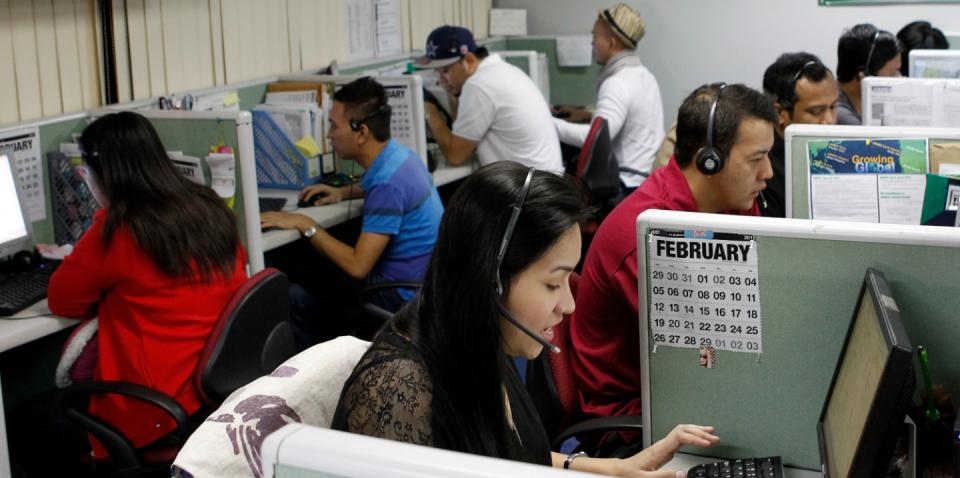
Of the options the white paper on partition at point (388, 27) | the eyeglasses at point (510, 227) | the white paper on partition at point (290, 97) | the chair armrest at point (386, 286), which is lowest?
the chair armrest at point (386, 286)

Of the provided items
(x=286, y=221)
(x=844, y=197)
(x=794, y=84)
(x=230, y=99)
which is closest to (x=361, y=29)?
(x=230, y=99)

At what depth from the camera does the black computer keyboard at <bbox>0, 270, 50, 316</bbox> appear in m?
2.62

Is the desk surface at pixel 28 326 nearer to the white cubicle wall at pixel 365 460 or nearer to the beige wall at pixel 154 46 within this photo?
the beige wall at pixel 154 46

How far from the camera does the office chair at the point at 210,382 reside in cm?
233

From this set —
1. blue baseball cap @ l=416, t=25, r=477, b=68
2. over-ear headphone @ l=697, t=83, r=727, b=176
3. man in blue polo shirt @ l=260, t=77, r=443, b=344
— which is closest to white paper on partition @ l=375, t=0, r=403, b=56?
blue baseball cap @ l=416, t=25, r=477, b=68

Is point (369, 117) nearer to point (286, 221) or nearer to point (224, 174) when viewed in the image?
point (286, 221)

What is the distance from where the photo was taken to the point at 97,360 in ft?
8.43

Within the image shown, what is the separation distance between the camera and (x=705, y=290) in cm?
169

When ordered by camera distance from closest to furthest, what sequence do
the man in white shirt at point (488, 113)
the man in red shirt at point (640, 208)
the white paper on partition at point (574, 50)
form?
1. the man in red shirt at point (640, 208)
2. the man in white shirt at point (488, 113)
3. the white paper on partition at point (574, 50)

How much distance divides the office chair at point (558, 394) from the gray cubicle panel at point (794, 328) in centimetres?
23

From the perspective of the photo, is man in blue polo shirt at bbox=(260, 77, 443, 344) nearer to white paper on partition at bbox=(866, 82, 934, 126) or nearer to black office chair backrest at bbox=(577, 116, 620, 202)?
black office chair backrest at bbox=(577, 116, 620, 202)

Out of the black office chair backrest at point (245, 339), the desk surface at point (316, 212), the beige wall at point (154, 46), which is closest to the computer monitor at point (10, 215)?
the beige wall at point (154, 46)

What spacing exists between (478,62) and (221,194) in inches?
64.5

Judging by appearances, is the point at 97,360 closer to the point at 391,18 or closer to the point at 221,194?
the point at 221,194
